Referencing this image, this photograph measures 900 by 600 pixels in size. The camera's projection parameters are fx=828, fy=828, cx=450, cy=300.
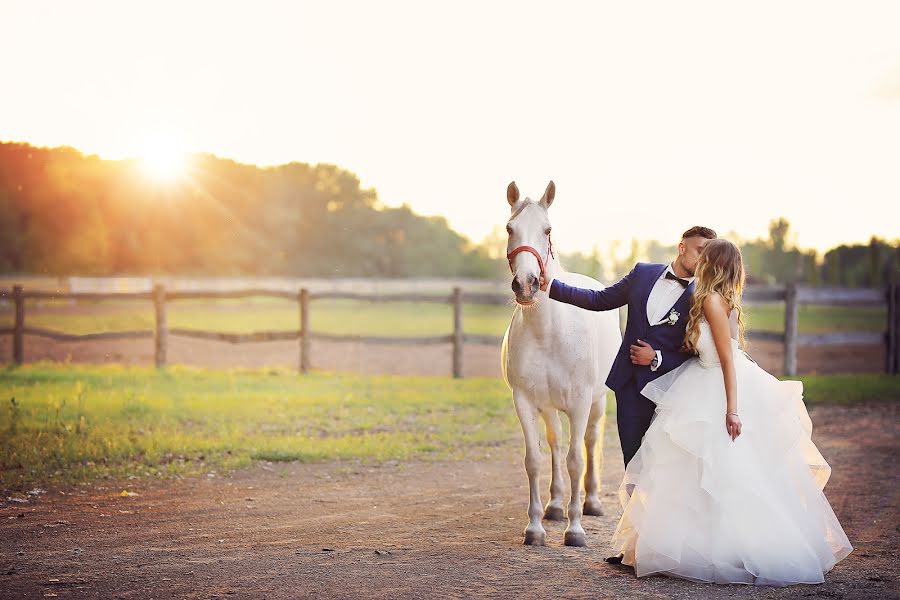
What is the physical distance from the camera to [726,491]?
4375 mm

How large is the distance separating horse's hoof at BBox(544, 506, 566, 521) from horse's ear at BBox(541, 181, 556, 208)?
223 centimetres

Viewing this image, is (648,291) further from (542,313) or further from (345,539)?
(345,539)

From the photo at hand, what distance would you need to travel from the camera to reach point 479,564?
4668 millimetres

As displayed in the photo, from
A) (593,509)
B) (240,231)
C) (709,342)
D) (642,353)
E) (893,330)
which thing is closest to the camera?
(709,342)

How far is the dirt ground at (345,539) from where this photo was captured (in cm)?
422

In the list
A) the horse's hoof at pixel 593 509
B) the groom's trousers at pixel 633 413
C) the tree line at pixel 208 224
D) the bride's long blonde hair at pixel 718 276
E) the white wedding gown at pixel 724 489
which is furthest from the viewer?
the tree line at pixel 208 224

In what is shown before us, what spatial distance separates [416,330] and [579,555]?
22.0 meters

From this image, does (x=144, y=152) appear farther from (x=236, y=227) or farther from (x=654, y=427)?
(x=236, y=227)

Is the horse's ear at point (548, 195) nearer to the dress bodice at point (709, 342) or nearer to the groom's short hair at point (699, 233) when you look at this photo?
the groom's short hair at point (699, 233)

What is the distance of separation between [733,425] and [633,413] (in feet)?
2.05

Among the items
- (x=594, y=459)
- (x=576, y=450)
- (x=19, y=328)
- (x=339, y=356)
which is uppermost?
(x=19, y=328)

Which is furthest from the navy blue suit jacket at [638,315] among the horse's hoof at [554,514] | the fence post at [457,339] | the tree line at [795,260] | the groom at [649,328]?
the tree line at [795,260]

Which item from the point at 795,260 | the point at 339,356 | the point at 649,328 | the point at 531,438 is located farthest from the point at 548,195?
the point at 795,260

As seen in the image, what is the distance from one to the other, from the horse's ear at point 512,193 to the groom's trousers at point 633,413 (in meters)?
1.40
